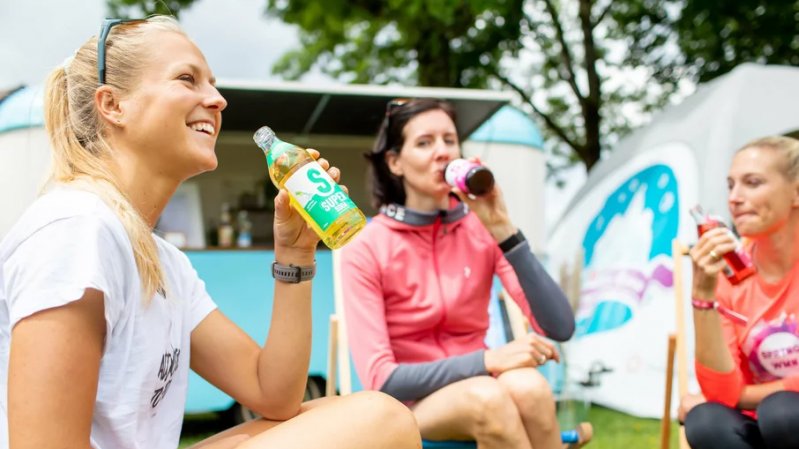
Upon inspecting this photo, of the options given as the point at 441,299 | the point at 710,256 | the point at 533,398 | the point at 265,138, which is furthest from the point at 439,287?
the point at 265,138

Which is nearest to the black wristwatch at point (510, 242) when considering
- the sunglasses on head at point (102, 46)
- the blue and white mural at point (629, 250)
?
the sunglasses on head at point (102, 46)

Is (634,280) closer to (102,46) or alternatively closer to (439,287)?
(439,287)

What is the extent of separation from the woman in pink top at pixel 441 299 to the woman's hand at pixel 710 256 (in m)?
0.40

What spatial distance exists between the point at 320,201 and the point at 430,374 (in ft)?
2.58

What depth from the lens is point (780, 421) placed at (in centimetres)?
191

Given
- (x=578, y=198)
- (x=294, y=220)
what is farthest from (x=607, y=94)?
(x=294, y=220)

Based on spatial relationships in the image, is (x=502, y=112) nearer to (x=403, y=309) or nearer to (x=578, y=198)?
(x=578, y=198)

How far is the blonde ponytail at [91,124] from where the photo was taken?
3.97ft

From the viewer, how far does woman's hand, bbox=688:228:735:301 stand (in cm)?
197

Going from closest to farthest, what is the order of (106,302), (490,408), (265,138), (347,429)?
(106,302) → (347,429) → (265,138) → (490,408)

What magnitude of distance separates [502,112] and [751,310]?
3025 mm

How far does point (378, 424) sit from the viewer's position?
50.0 inches

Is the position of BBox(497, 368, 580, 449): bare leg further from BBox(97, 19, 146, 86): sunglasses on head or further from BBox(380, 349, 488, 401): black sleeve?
BBox(97, 19, 146, 86): sunglasses on head

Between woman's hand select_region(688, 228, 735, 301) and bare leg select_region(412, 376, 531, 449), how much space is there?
0.64 metres
